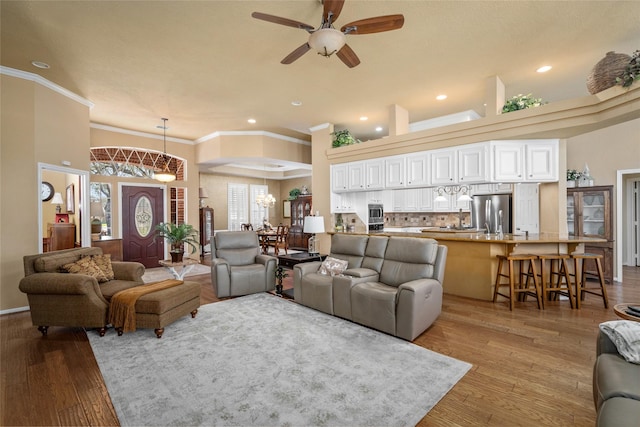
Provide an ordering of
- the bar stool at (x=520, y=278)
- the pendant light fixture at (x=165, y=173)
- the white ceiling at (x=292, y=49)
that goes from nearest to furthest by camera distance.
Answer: the white ceiling at (x=292, y=49) < the bar stool at (x=520, y=278) < the pendant light fixture at (x=165, y=173)

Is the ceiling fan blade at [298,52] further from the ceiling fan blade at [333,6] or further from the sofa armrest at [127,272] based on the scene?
the sofa armrest at [127,272]

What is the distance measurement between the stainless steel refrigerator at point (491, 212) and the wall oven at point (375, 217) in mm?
2053

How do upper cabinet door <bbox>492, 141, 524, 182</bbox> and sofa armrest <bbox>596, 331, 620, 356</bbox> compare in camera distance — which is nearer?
sofa armrest <bbox>596, 331, 620, 356</bbox>

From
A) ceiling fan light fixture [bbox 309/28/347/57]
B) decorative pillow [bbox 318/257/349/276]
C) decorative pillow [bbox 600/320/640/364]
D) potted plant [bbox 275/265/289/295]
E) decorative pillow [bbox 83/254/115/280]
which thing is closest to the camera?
decorative pillow [bbox 600/320/640/364]

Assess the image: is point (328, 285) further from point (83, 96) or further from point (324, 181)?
point (83, 96)

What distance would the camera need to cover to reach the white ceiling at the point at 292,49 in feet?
9.22

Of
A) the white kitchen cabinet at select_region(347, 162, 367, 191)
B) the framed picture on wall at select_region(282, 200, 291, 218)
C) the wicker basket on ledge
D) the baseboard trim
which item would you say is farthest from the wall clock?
the wicker basket on ledge

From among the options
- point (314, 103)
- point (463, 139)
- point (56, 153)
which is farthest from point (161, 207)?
point (463, 139)

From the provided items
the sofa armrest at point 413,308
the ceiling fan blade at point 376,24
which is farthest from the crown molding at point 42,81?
the sofa armrest at point 413,308

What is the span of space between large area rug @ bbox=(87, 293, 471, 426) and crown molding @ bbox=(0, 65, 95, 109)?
145 inches

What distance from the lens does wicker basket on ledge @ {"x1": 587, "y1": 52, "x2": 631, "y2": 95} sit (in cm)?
313

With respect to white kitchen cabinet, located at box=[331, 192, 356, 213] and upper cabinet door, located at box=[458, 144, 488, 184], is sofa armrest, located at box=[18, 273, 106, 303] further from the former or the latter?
upper cabinet door, located at box=[458, 144, 488, 184]

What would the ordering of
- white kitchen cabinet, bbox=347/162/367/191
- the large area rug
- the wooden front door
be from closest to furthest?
the large area rug < white kitchen cabinet, bbox=347/162/367/191 < the wooden front door

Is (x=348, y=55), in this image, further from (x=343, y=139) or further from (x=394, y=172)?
(x=343, y=139)
